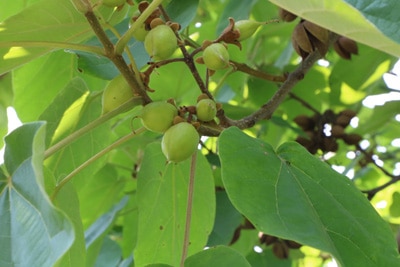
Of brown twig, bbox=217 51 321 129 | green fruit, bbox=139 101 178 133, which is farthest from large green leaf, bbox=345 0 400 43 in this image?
brown twig, bbox=217 51 321 129

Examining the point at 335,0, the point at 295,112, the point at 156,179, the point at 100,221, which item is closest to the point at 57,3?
the point at 156,179

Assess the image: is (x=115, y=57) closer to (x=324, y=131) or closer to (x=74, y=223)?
(x=74, y=223)

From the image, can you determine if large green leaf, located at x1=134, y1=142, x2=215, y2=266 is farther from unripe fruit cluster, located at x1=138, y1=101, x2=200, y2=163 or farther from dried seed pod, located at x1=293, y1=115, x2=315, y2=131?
dried seed pod, located at x1=293, y1=115, x2=315, y2=131

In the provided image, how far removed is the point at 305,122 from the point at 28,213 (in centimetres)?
124

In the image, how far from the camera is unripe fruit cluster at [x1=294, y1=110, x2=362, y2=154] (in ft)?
6.61

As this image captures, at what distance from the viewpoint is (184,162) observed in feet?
5.22

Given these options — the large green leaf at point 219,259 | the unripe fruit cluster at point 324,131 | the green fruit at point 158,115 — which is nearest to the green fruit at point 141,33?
the green fruit at point 158,115

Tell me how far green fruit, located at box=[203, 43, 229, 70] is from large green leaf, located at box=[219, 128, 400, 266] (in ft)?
0.50

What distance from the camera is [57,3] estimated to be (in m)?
1.26

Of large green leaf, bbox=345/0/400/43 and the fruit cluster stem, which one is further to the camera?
the fruit cluster stem

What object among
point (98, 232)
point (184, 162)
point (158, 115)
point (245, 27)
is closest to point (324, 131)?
point (184, 162)

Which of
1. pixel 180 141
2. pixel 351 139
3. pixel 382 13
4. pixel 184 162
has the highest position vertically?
pixel 382 13

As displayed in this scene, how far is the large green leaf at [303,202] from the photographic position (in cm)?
97

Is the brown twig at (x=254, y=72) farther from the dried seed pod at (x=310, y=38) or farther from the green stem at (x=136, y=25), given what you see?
the green stem at (x=136, y=25)
